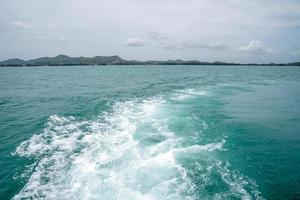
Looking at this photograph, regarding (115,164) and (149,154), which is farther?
(149,154)

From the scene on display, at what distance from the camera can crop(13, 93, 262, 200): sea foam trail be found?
888cm

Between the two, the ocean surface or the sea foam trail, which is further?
the ocean surface

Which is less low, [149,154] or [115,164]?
[149,154]

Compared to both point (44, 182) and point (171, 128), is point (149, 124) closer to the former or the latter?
point (171, 128)

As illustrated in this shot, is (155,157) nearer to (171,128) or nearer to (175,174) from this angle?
(175,174)

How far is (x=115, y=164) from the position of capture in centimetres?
1120

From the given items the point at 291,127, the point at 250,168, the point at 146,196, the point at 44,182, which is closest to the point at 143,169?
the point at 146,196

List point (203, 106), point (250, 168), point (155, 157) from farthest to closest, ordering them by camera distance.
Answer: point (203, 106)
point (155, 157)
point (250, 168)

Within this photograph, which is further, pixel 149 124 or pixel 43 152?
pixel 149 124

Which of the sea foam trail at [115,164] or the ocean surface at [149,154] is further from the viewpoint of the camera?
the ocean surface at [149,154]

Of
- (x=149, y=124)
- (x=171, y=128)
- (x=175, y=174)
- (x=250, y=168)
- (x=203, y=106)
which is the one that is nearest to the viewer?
(x=175, y=174)

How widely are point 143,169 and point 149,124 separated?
7058 mm

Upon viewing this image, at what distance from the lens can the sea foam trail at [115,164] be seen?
888 centimetres

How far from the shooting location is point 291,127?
56.2ft
